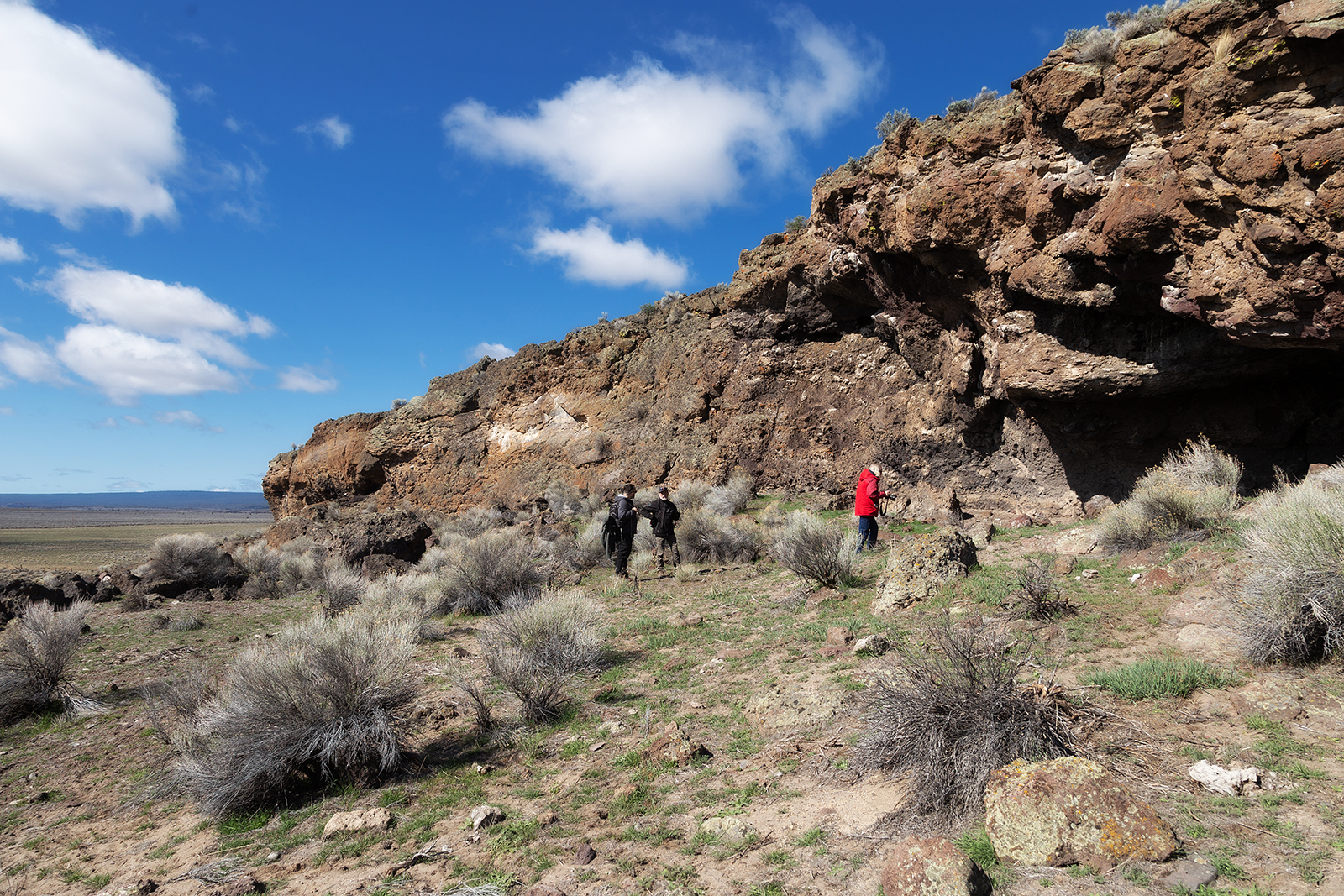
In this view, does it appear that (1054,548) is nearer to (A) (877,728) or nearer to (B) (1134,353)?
(B) (1134,353)

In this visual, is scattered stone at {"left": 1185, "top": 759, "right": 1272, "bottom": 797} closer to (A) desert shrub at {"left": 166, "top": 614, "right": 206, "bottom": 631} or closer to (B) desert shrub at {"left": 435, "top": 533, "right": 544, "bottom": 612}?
(B) desert shrub at {"left": 435, "top": 533, "right": 544, "bottom": 612}

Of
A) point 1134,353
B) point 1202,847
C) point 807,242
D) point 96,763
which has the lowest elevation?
point 96,763

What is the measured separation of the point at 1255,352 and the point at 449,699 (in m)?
11.6

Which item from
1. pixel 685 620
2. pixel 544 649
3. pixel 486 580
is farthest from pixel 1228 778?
pixel 486 580

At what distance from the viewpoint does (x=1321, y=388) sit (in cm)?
997

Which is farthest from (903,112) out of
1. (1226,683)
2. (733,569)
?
(1226,683)

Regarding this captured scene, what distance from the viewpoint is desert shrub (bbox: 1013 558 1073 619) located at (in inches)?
232

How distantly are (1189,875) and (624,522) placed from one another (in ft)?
30.4

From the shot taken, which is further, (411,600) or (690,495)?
(690,495)

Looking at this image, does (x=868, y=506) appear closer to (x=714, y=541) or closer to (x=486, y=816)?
(x=714, y=541)

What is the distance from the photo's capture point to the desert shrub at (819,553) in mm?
8625

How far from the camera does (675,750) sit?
14.7 feet

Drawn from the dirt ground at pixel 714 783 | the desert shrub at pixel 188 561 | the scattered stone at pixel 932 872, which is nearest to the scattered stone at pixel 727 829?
the dirt ground at pixel 714 783

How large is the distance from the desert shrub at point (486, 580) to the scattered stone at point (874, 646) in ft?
18.9
